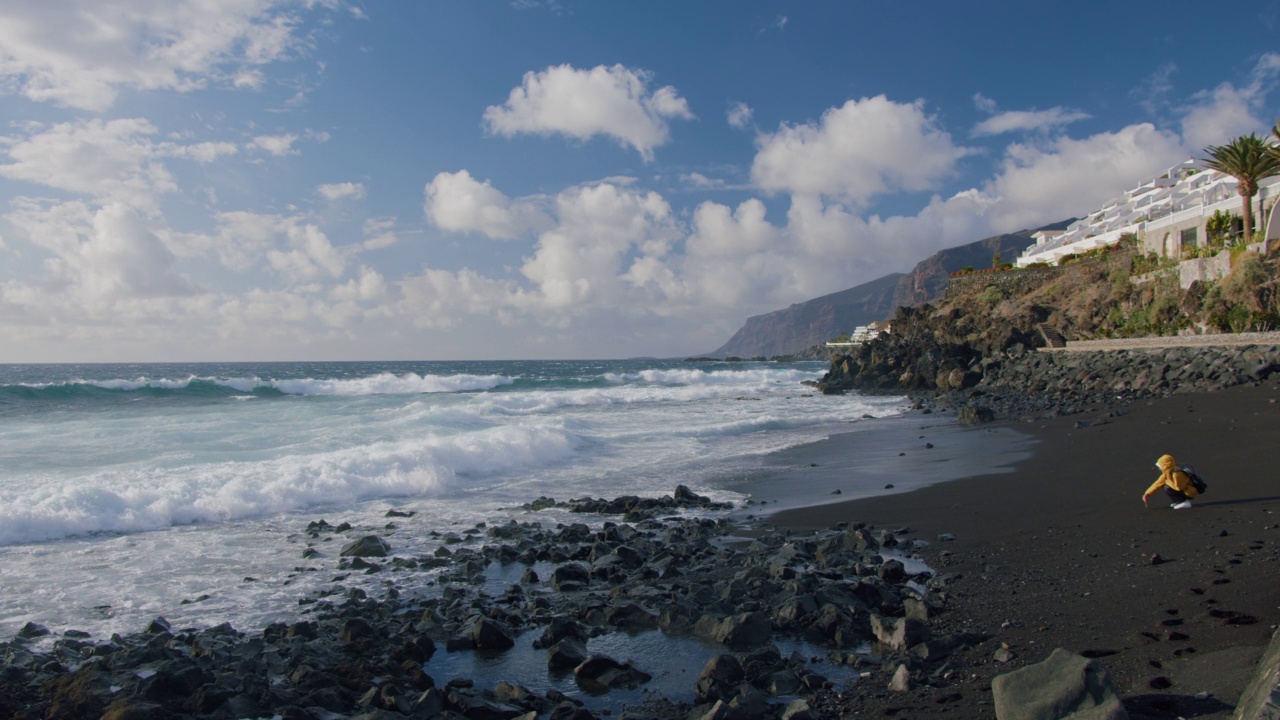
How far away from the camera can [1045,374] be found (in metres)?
28.6

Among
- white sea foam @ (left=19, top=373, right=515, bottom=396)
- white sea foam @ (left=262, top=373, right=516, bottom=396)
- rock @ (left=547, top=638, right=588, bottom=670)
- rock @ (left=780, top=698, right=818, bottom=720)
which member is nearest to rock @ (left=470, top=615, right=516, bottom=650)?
rock @ (left=547, top=638, right=588, bottom=670)

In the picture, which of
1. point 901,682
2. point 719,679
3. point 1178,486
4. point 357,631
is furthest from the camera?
point 1178,486

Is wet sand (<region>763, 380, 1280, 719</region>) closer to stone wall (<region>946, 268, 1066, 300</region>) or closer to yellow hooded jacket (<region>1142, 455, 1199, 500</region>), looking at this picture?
yellow hooded jacket (<region>1142, 455, 1199, 500</region>)

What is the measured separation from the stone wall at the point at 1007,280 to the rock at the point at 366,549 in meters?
50.6

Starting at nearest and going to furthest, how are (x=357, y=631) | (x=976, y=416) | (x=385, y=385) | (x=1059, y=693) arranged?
(x=1059, y=693) → (x=357, y=631) → (x=976, y=416) → (x=385, y=385)

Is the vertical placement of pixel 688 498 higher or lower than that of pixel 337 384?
lower

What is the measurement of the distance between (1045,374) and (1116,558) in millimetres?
24876

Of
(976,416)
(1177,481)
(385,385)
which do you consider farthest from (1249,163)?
(385,385)

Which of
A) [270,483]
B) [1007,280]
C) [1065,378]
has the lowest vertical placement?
[270,483]

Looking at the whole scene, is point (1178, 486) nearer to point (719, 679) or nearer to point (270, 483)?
point (719, 679)

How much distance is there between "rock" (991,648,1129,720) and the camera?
343 centimetres

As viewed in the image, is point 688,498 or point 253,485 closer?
point 688,498

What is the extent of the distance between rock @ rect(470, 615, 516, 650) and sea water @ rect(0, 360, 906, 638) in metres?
2.19

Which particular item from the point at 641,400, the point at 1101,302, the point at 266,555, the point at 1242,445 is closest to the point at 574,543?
the point at 266,555
